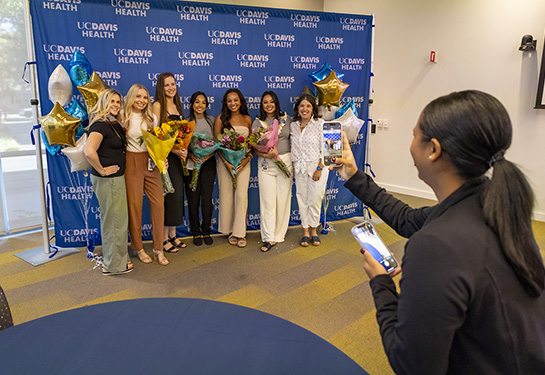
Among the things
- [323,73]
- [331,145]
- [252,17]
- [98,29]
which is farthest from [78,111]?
[331,145]

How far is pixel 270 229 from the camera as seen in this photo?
169 inches

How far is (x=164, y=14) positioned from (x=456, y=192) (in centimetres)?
386

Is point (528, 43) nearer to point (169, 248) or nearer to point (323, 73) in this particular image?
point (323, 73)

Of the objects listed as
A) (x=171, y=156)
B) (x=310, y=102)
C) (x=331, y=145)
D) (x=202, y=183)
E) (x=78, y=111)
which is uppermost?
(x=310, y=102)

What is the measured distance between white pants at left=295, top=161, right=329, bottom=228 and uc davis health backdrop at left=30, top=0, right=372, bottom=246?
1.82 feet

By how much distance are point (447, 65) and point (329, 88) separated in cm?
257

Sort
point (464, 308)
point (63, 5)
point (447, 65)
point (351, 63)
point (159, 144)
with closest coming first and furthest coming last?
point (464, 308), point (159, 144), point (63, 5), point (351, 63), point (447, 65)

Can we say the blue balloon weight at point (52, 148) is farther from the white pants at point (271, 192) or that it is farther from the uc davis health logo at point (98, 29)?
the white pants at point (271, 192)

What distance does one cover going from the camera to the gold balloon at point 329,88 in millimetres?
4250

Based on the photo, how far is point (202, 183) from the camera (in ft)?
13.8

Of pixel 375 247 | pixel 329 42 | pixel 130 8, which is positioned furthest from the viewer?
pixel 329 42

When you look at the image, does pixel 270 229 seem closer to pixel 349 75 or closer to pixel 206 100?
pixel 206 100

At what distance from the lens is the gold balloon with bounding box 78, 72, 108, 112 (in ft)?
11.4

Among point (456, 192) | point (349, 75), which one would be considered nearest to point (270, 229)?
point (349, 75)
